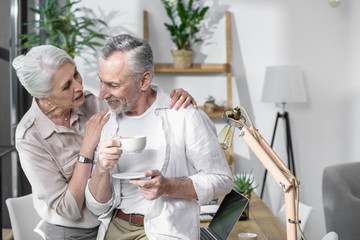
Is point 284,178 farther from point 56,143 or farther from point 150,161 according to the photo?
point 56,143

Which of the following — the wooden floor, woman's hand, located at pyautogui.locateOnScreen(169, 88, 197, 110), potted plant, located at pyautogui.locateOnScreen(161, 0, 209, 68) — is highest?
potted plant, located at pyautogui.locateOnScreen(161, 0, 209, 68)

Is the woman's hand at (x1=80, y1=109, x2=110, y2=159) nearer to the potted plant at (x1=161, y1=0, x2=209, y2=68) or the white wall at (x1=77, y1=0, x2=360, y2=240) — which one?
the potted plant at (x1=161, y1=0, x2=209, y2=68)

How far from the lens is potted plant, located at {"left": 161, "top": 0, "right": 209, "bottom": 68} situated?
432 centimetres

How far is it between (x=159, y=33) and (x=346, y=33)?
1939 mm

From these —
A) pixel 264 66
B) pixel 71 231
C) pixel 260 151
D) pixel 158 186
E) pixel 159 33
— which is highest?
pixel 159 33

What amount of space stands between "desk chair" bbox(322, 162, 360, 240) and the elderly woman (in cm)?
184

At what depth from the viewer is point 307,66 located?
4.74m

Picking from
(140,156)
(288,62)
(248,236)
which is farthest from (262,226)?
(288,62)

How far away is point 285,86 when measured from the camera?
4.25 meters

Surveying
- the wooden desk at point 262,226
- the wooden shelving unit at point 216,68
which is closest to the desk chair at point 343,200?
the wooden desk at point 262,226

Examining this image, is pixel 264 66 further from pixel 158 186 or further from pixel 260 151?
pixel 260 151

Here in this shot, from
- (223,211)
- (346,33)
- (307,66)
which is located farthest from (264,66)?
(223,211)

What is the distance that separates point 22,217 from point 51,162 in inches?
23.2

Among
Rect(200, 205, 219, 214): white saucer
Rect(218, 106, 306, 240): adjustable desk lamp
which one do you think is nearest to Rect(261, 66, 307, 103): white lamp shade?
Rect(200, 205, 219, 214): white saucer
